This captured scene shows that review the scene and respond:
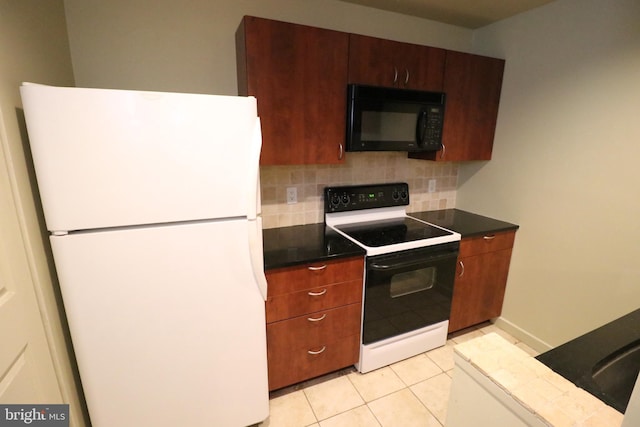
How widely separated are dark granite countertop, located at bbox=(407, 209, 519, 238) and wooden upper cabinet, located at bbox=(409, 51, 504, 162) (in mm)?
483

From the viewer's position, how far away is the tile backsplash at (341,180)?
2.02 m

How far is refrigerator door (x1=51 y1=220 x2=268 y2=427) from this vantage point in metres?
1.11

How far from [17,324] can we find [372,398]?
5.62ft

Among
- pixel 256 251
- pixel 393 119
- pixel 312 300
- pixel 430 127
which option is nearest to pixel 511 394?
pixel 256 251

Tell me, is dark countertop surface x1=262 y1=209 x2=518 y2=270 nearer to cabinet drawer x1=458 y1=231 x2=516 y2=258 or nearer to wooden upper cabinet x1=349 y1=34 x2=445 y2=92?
cabinet drawer x1=458 y1=231 x2=516 y2=258

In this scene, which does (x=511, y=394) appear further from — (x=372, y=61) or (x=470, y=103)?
(x=470, y=103)

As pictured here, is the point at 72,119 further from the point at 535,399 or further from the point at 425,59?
the point at 425,59

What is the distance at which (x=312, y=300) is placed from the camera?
1674 mm

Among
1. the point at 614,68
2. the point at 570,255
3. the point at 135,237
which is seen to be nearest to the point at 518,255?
the point at 570,255

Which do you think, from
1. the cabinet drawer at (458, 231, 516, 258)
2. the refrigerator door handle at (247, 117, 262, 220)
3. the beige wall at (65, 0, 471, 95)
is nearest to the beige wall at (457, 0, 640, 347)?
the cabinet drawer at (458, 231, 516, 258)

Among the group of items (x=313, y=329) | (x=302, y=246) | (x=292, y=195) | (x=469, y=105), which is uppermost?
(x=469, y=105)

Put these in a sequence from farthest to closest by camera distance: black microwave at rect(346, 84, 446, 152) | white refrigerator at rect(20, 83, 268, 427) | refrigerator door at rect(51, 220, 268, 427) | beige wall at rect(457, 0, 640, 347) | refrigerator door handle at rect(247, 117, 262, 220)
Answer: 1. black microwave at rect(346, 84, 446, 152)
2. beige wall at rect(457, 0, 640, 347)
3. refrigerator door handle at rect(247, 117, 262, 220)
4. refrigerator door at rect(51, 220, 268, 427)
5. white refrigerator at rect(20, 83, 268, 427)

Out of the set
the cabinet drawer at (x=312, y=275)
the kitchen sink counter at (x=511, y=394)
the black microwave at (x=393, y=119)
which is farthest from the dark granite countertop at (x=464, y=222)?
the kitchen sink counter at (x=511, y=394)

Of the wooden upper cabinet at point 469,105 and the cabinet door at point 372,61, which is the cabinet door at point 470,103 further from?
the cabinet door at point 372,61
